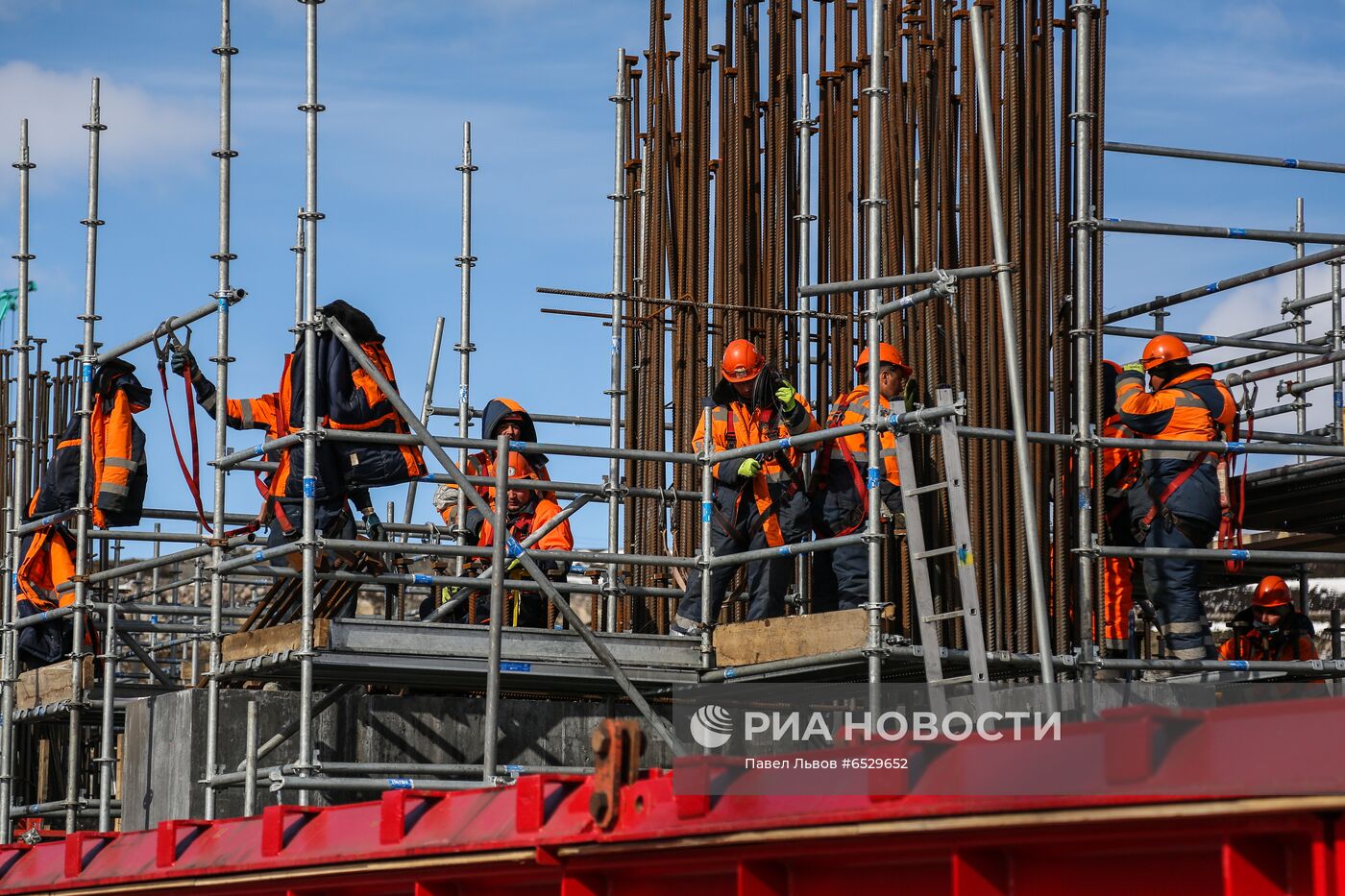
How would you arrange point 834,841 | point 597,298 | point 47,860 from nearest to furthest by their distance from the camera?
point 834,841, point 47,860, point 597,298

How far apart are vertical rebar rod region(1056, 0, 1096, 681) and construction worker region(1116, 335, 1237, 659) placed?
0.51 metres

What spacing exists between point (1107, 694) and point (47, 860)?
5.44m

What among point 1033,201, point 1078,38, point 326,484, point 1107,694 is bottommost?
point 1107,694

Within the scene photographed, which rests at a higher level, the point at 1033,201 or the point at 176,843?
the point at 1033,201

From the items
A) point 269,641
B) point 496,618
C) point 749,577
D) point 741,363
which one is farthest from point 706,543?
point 269,641

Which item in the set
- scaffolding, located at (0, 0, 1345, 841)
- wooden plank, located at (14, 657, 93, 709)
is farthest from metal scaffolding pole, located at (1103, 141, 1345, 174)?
wooden plank, located at (14, 657, 93, 709)

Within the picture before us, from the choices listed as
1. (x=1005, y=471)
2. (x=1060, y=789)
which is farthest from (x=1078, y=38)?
(x=1060, y=789)

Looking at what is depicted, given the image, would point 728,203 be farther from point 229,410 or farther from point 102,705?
point 102,705

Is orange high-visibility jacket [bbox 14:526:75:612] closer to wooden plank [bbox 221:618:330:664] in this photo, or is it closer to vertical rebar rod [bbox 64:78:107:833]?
vertical rebar rod [bbox 64:78:107:833]

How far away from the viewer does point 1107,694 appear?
10.6 meters

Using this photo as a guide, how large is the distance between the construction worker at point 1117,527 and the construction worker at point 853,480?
4.45 feet

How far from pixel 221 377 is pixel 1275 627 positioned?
732 centimetres

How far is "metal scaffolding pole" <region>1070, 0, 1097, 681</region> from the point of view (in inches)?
419

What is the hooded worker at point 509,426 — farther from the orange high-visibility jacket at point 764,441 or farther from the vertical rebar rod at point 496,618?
the vertical rebar rod at point 496,618
